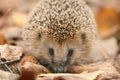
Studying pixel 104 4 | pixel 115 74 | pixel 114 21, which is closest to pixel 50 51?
pixel 115 74

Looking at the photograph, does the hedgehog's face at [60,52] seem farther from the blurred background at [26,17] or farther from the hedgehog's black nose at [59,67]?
the blurred background at [26,17]

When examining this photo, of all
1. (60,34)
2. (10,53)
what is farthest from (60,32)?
(10,53)

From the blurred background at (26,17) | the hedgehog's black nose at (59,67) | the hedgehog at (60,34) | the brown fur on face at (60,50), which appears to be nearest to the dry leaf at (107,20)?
the blurred background at (26,17)

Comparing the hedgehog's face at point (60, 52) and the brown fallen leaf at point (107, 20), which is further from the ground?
the brown fallen leaf at point (107, 20)

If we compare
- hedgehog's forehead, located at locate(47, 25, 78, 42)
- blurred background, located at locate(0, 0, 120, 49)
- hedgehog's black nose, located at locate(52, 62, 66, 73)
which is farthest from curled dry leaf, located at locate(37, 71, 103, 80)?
blurred background, located at locate(0, 0, 120, 49)

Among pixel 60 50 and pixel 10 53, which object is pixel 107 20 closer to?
pixel 60 50

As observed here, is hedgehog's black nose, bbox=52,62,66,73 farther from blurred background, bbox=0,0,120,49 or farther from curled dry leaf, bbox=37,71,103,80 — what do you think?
blurred background, bbox=0,0,120,49

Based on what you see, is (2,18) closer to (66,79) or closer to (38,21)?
(38,21)
